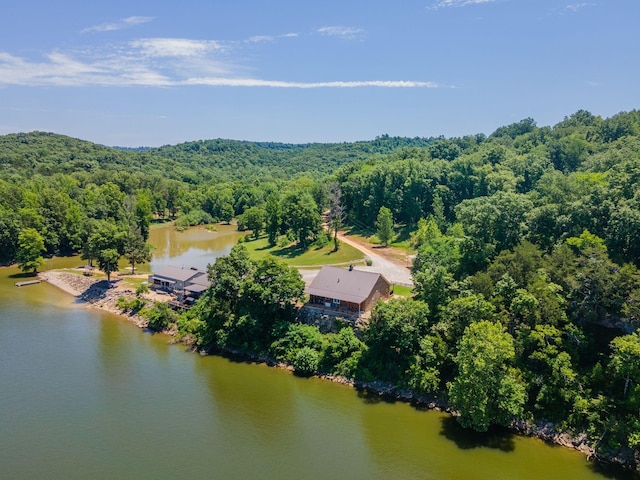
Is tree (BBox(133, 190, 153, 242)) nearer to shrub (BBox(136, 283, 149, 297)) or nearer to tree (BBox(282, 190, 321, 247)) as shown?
tree (BBox(282, 190, 321, 247))

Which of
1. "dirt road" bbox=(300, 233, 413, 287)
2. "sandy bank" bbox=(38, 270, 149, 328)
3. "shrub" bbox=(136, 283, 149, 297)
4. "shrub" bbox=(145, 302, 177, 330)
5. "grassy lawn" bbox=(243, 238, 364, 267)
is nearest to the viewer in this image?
"shrub" bbox=(145, 302, 177, 330)

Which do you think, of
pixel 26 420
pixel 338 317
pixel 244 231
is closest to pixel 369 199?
pixel 244 231

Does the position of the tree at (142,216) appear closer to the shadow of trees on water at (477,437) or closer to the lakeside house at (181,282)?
the lakeside house at (181,282)

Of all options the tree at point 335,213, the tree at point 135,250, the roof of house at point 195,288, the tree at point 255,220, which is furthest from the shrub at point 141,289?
the tree at point 255,220

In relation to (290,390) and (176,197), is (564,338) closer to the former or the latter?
(290,390)

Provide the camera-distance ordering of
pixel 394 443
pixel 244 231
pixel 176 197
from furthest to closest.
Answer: pixel 176 197 → pixel 244 231 → pixel 394 443

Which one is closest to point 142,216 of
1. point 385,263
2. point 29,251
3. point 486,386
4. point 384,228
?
point 29,251

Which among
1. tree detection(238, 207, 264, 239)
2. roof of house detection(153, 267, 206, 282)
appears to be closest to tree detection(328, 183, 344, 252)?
tree detection(238, 207, 264, 239)
